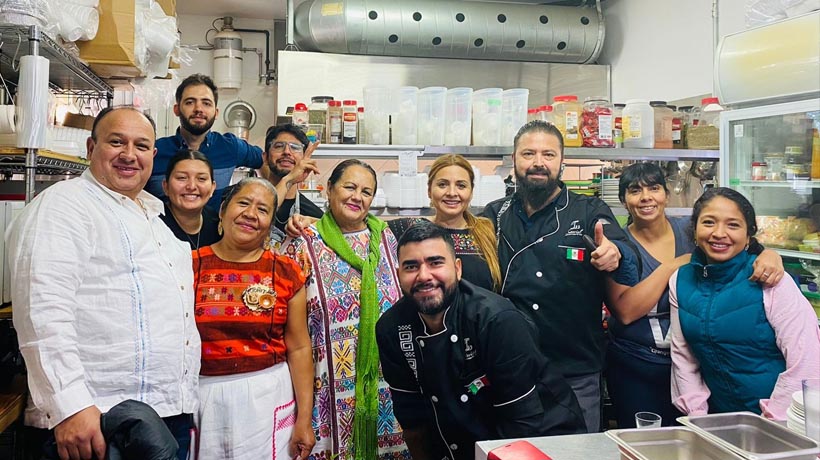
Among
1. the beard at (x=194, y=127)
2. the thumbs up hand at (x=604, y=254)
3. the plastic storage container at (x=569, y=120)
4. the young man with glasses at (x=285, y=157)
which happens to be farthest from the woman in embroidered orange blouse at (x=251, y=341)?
the plastic storage container at (x=569, y=120)

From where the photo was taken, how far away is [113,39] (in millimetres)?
2510

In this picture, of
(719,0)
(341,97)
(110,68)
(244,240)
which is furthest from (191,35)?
(719,0)

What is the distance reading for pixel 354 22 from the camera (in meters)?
4.18

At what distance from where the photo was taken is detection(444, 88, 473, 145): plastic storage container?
3094mm

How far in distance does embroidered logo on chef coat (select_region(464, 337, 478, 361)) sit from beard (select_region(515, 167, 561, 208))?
754mm

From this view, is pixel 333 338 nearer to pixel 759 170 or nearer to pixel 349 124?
pixel 349 124

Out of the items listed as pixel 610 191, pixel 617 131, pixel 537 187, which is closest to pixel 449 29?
pixel 617 131

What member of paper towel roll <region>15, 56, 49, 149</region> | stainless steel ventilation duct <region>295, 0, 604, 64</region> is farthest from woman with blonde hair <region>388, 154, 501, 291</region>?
stainless steel ventilation duct <region>295, 0, 604, 64</region>

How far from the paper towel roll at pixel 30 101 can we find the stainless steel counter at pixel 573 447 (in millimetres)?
1828

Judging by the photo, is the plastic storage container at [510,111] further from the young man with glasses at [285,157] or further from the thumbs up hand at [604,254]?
the young man with glasses at [285,157]

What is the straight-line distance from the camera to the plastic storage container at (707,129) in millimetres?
3281

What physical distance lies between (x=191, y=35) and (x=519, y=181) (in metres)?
4.06

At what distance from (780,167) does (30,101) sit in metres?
3.14

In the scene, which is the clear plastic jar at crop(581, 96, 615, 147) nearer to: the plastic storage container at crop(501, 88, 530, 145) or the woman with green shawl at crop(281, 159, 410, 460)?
the plastic storage container at crop(501, 88, 530, 145)
